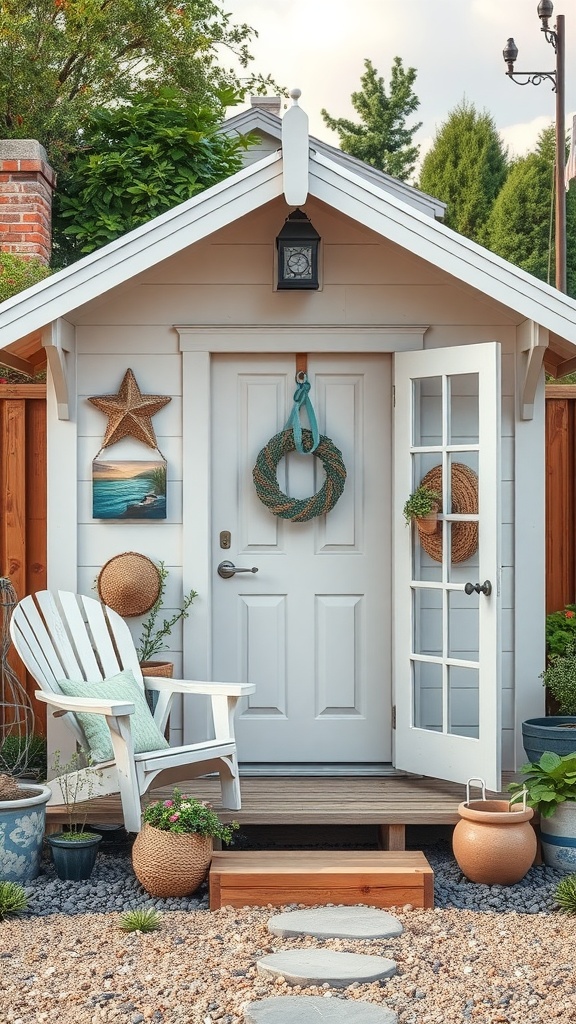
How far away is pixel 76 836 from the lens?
4.09 meters

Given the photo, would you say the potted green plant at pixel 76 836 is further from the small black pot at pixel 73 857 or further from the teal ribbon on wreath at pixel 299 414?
the teal ribbon on wreath at pixel 299 414

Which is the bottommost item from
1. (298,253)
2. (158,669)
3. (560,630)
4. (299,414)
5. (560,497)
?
(158,669)

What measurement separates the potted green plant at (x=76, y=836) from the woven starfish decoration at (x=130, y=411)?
4.62ft

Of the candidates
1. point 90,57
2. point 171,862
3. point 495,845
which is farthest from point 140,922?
point 90,57

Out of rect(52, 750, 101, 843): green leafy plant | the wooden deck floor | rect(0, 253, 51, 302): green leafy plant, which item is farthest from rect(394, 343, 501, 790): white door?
rect(0, 253, 51, 302): green leafy plant

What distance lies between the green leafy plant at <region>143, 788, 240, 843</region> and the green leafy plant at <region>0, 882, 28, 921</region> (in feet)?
1.62

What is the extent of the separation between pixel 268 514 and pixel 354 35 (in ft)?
60.7

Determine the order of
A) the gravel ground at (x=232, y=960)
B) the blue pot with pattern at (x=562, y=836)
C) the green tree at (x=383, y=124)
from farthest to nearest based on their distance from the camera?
the green tree at (x=383, y=124), the blue pot with pattern at (x=562, y=836), the gravel ground at (x=232, y=960)

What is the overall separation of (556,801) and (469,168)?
50.0 feet

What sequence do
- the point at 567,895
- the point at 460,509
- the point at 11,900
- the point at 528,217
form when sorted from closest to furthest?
the point at 11,900 → the point at 567,895 → the point at 460,509 → the point at 528,217

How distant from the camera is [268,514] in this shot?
16.1ft

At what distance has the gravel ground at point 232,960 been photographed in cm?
288

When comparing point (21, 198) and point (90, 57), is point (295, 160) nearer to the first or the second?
point (21, 198)

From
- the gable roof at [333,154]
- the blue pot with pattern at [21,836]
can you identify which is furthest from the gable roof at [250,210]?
the gable roof at [333,154]
